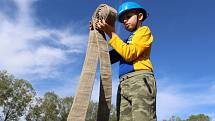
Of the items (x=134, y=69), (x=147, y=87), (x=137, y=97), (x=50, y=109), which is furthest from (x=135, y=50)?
(x=50, y=109)

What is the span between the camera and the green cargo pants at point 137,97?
4402 mm

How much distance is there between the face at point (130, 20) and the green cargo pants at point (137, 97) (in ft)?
2.35

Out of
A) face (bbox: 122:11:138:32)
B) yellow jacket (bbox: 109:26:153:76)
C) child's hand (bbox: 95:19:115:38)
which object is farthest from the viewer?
face (bbox: 122:11:138:32)

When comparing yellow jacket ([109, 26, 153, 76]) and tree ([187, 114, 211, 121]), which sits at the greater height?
tree ([187, 114, 211, 121])

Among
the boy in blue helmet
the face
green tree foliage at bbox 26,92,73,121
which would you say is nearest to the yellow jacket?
the boy in blue helmet

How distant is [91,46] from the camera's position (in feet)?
15.0

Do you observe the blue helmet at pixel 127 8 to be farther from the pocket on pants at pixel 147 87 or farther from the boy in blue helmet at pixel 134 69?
the pocket on pants at pixel 147 87

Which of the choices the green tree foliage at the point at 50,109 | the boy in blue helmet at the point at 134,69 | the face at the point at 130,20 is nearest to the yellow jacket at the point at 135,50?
the boy in blue helmet at the point at 134,69

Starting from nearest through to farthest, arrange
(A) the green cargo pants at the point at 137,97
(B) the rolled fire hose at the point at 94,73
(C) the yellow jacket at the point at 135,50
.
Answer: (B) the rolled fire hose at the point at 94,73
(A) the green cargo pants at the point at 137,97
(C) the yellow jacket at the point at 135,50

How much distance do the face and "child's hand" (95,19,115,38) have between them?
0.39 m

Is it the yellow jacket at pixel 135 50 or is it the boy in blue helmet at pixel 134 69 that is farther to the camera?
the yellow jacket at pixel 135 50

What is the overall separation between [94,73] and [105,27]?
717 mm

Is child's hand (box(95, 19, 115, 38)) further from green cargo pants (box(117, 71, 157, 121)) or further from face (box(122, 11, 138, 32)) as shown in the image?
green cargo pants (box(117, 71, 157, 121))

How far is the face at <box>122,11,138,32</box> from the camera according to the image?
508 centimetres
